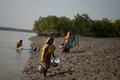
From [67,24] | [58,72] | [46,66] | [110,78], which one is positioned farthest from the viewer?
[67,24]

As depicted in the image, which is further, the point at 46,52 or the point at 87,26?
the point at 87,26

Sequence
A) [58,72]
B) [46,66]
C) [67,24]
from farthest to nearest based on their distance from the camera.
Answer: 1. [67,24]
2. [58,72]
3. [46,66]

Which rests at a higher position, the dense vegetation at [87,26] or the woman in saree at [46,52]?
the dense vegetation at [87,26]

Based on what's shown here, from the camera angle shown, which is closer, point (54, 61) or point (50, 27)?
point (54, 61)

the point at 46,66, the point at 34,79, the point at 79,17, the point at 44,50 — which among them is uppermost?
the point at 79,17

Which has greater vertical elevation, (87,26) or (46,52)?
(87,26)

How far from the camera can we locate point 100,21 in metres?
75.4

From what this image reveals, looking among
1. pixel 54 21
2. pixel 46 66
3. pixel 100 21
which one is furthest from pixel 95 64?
pixel 54 21

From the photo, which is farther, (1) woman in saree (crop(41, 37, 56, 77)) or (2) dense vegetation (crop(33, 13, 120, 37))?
(2) dense vegetation (crop(33, 13, 120, 37))

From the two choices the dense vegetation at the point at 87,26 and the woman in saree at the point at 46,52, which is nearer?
the woman in saree at the point at 46,52

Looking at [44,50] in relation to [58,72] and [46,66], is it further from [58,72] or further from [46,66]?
[58,72]

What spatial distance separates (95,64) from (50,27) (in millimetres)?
66809

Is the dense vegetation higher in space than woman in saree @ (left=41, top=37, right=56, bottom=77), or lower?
higher

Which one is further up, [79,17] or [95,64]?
[79,17]
